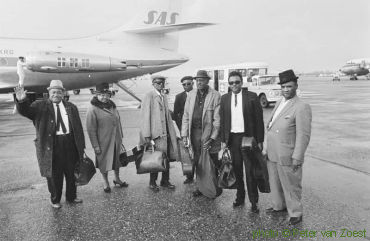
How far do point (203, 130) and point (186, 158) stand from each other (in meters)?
0.50

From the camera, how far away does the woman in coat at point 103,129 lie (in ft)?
16.9

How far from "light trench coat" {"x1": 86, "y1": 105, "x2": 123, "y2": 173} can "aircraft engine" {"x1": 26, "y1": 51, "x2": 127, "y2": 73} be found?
37.1 feet

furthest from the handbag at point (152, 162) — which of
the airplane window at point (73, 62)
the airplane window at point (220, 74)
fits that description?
the airplane window at point (220, 74)

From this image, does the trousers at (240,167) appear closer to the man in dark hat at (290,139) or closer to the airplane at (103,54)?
the man in dark hat at (290,139)

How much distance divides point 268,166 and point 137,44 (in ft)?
50.9

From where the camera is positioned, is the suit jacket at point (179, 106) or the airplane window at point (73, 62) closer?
the suit jacket at point (179, 106)

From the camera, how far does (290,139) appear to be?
3.90m

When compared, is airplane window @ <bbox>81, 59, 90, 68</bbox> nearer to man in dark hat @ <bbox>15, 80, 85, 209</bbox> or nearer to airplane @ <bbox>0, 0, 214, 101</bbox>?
airplane @ <bbox>0, 0, 214, 101</bbox>

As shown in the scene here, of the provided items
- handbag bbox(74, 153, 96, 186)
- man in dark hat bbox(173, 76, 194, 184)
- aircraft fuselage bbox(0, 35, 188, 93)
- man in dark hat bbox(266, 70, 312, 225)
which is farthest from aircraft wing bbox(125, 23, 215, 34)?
man in dark hat bbox(266, 70, 312, 225)

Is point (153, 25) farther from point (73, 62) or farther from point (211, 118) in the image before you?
point (211, 118)

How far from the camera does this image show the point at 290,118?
3861mm

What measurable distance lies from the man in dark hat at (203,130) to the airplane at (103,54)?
36.7 ft

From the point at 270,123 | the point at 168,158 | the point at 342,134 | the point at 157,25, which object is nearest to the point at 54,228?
the point at 168,158

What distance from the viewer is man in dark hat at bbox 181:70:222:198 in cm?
482
